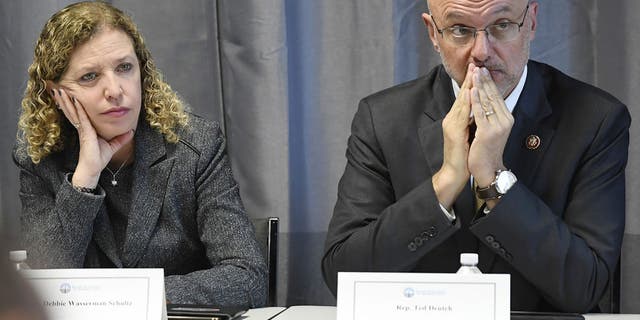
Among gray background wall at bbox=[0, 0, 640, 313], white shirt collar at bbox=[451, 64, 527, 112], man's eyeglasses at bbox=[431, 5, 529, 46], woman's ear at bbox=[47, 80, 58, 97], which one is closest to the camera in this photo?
man's eyeglasses at bbox=[431, 5, 529, 46]

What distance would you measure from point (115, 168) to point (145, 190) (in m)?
0.14

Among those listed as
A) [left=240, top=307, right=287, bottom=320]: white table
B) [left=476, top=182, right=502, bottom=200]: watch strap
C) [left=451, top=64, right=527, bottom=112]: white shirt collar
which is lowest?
[left=240, top=307, right=287, bottom=320]: white table

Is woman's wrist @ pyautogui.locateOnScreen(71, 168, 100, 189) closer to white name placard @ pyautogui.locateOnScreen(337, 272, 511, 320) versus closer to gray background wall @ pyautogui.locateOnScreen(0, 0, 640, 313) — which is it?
gray background wall @ pyautogui.locateOnScreen(0, 0, 640, 313)

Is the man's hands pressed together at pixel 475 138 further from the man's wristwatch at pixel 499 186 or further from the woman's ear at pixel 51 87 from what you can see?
the woman's ear at pixel 51 87

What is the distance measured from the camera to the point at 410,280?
1.30 m

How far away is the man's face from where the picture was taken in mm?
1780

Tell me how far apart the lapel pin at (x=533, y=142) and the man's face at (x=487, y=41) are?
0.12 m

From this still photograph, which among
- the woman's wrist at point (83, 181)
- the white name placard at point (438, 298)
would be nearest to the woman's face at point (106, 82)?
the woman's wrist at point (83, 181)

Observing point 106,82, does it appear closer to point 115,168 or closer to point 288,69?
point 115,168

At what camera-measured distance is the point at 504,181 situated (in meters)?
1.70

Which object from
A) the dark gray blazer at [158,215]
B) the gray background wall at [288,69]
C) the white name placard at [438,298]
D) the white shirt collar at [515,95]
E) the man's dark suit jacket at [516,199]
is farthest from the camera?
the gray background wall at [288,69]

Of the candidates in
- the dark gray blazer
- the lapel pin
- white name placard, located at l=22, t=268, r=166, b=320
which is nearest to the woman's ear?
the dark gray blazer

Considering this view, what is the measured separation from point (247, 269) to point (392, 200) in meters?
0.39

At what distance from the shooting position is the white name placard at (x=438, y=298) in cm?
129
